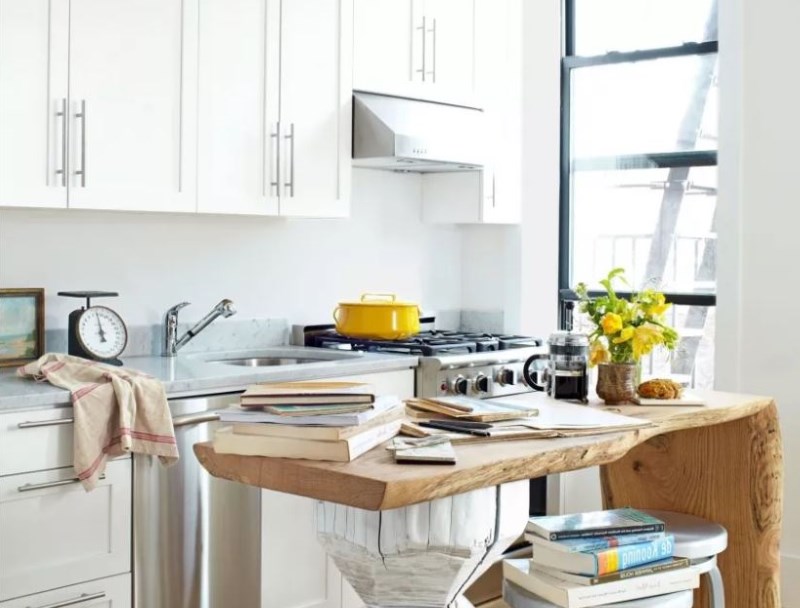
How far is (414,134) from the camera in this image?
4215 millimetres

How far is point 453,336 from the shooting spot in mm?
4605

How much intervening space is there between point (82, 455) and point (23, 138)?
0.93 meters

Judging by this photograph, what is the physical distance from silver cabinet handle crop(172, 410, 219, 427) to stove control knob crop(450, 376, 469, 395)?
104cm

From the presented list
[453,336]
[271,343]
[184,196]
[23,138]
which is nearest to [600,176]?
[453,336]

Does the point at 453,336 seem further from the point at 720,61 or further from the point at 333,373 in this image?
the point at 720,61

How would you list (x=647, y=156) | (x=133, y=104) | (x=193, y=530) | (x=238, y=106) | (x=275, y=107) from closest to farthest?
(x=193, y=530) < (x=133, y=104) < (x=238, y=106) < (x=275, y=107) < (x=647, y=156)

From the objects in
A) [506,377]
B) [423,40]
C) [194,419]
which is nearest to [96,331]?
[194,419]

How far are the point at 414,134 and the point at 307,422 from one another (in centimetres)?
239

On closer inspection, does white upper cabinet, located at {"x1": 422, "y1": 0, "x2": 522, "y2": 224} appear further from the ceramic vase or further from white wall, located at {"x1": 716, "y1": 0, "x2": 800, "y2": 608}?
the ceramic vase

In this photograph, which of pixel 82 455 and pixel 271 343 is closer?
pixel 82 455

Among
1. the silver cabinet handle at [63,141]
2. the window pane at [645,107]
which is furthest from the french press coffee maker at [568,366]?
the window pane at [645,107]

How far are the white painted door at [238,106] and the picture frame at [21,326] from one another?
0.60m

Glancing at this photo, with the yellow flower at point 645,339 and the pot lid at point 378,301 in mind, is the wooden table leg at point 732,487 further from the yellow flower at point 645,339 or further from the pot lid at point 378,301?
the pot lid at point 378,301

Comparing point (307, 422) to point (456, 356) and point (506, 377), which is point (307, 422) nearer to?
point (456, 356)
